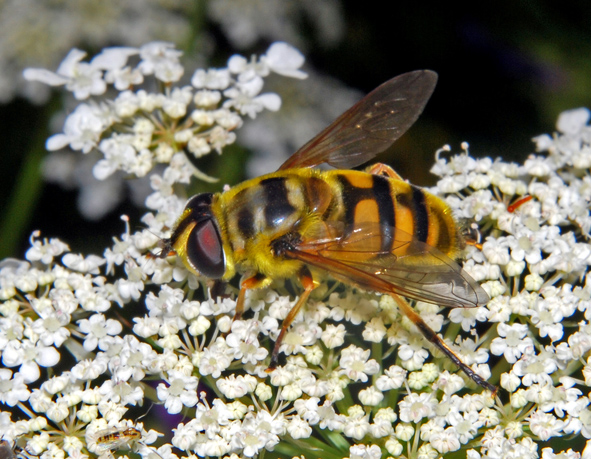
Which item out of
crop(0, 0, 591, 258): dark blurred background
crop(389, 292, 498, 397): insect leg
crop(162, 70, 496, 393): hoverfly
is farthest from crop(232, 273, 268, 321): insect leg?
crop(0, 0, 591, 258): dark blurred background

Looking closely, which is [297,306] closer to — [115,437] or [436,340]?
[436,340]

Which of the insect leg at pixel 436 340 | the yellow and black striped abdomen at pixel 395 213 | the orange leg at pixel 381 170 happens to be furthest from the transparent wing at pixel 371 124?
the insect leg at pixel 436 340

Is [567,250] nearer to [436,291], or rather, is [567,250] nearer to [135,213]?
[436,291]

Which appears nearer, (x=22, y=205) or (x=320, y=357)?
(x=320, y=357)

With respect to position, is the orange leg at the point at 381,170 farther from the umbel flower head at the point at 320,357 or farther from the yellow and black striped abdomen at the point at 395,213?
the yellow and black striped abdomen at the point at 395,213

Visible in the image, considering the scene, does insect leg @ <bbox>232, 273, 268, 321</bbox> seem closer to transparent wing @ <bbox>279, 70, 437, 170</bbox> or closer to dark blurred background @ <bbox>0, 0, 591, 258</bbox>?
transparent wing @ <bbox>279, 70, 437, 170</bbox>

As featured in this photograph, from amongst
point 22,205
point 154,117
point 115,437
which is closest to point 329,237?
point 115,437

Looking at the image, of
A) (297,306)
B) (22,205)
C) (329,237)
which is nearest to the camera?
(329,237)
